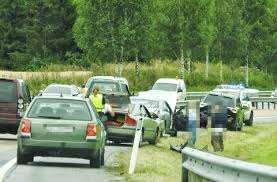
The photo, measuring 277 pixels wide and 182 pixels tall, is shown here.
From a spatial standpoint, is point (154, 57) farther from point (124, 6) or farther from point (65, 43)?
point (65, 43)

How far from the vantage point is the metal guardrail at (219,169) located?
30.2 ft

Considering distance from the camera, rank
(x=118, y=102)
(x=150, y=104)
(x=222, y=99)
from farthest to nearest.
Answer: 1. (x=222, y=99)
2. (x=150, y=104)
3. (x=118, y=102)

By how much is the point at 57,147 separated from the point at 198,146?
41.8 feet

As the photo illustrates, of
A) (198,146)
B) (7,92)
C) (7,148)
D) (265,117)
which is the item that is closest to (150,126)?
(198,146)

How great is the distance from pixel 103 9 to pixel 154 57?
961 centimetres

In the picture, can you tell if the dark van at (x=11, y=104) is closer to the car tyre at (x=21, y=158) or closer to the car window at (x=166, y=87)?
the car tyre at (x=21, y=158)

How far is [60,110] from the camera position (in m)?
19.6

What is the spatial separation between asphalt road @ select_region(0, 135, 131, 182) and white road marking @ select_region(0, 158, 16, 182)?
107 mm

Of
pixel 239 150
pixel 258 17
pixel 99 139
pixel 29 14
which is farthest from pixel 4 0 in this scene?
pixel 99 139

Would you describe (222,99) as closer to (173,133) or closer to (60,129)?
(173,133)

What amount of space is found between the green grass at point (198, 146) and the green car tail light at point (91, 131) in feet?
2.86

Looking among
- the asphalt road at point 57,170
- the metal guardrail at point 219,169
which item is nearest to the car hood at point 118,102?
the asphalt road at point 57,170

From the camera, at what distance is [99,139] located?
19516 millimetres

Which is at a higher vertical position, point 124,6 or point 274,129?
point 124,6
